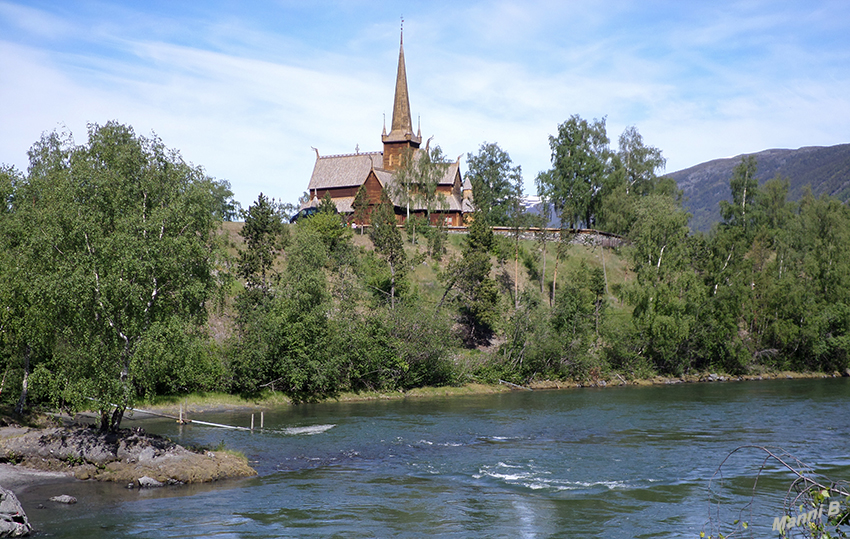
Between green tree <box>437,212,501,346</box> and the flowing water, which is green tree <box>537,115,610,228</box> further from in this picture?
the flowing water

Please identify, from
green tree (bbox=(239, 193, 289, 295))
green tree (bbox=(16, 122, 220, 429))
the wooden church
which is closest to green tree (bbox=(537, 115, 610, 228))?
the wooden church

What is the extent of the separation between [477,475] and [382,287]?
157 feet

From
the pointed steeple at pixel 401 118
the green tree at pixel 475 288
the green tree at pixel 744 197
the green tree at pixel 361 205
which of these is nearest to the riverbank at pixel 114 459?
the green tree at pixel 475 288

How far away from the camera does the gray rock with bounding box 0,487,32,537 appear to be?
20.2m

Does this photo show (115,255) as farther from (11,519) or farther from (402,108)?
(402,108)

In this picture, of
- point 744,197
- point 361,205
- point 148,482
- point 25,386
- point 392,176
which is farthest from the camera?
point 744,197

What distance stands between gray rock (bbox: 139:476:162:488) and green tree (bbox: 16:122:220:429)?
347 centimetres

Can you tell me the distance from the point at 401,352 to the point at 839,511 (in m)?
55.2

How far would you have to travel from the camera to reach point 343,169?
115750 millimetres

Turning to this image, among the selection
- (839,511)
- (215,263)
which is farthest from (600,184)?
(839,511)

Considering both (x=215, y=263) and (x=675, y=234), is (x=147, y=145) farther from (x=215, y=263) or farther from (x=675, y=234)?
(x=675, y=234)

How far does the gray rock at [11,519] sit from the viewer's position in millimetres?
20250

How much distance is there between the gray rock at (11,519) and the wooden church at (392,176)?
8040cm

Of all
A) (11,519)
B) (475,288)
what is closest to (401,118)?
(475,288)
